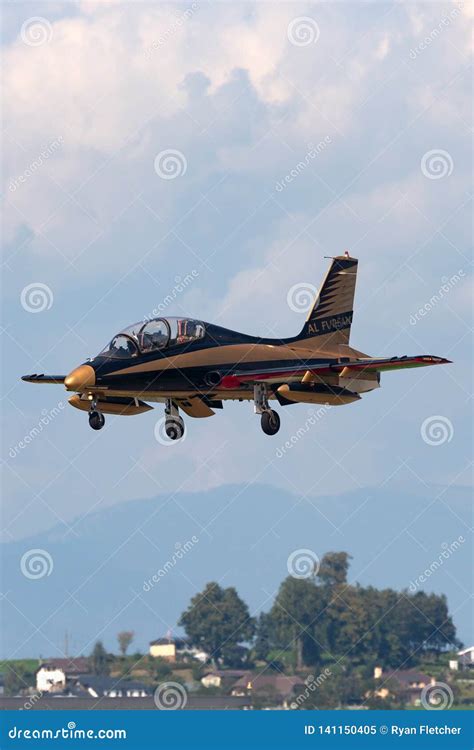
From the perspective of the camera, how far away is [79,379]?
59281 millimetres

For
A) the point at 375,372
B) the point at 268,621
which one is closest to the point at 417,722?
the point at 268,621

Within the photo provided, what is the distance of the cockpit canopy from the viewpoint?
6062 centimetres

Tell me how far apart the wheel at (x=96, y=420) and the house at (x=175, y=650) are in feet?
269

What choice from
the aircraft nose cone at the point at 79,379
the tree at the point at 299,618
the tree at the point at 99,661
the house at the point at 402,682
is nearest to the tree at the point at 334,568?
the tree at the point at 299,618

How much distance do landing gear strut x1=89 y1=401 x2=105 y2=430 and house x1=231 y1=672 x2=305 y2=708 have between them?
70939 millimetres

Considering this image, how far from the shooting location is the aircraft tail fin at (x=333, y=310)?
6694 centimetres

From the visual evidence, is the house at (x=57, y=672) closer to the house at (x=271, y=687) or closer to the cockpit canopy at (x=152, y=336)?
the house at (x=271, y=687)

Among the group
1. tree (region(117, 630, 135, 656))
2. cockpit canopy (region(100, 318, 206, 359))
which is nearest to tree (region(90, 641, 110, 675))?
tree (region(117, 630, 135, 656))

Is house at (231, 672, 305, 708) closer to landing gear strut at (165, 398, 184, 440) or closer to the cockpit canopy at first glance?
landing gear strut at (165, 398, 184, 440)

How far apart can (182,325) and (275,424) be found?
18.9ft

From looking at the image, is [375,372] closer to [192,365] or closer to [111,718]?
[192,365]

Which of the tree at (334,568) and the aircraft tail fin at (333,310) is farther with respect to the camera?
the tree at (334,568)

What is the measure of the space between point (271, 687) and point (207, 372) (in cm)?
7550

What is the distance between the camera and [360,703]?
13175 cm
